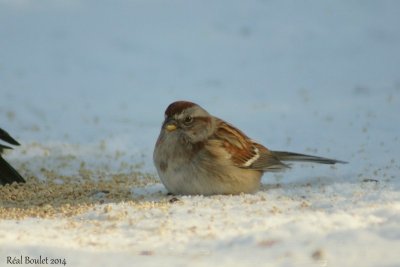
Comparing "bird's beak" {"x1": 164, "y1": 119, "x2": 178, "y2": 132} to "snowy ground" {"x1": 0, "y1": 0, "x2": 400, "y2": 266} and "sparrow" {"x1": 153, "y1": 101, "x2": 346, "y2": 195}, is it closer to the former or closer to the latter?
"sparrow" {"x1": 153, "y1": 101, "x2": 346, "y2": 195}

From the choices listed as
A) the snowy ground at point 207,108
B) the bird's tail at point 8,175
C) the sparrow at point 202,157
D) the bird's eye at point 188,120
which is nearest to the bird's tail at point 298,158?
the snowy ground at point 207,108

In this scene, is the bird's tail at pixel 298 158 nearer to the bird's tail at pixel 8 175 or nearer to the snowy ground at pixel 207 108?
the snowy ground at pixel 207 108

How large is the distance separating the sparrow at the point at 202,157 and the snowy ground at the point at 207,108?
13 cm

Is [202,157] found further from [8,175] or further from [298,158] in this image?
[8,175]

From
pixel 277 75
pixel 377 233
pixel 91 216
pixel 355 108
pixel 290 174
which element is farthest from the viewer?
pixel 277 75

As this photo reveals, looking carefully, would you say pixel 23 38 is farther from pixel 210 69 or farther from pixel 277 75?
pixel 277 75

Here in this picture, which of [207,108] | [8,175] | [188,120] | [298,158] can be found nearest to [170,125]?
[188,120]

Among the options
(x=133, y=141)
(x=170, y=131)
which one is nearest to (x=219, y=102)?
(x=133, y=141)

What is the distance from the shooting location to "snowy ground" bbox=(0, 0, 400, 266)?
3590 mm

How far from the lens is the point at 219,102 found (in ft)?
27.4

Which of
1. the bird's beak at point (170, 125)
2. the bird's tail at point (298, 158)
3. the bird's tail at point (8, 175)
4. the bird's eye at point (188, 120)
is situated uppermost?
the bird's eye at point (188, 120)

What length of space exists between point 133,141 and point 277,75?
254 centimetres

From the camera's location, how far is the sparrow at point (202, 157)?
489 cm

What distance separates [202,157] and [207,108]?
3157mm
